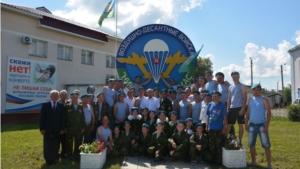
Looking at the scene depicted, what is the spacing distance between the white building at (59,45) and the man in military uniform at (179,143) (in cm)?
762

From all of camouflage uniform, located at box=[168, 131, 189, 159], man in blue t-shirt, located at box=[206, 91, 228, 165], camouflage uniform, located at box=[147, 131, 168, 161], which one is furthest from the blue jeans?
camouflage uniform, located at box=[147, 131, 168, 161]

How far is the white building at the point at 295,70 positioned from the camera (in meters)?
26.4

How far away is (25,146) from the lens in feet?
28.1

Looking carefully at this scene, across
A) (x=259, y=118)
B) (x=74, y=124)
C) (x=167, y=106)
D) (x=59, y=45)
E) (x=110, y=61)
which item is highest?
(x=59, y=45)

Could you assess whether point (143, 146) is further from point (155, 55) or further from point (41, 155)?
point (155, 55)

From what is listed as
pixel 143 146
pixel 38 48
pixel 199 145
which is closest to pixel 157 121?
pixel 143 146

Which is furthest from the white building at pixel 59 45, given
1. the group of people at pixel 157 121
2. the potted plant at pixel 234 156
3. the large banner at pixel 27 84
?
the potted plant at pixel 234 156

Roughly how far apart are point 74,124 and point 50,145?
0.68 metres

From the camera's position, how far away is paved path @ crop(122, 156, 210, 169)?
19.8 ft

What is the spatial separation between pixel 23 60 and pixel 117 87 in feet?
34.4

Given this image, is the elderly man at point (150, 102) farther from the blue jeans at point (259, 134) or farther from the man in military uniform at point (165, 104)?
the blue jeans at point (259, 134)

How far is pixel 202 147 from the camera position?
623 cm

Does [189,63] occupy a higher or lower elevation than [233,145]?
higher

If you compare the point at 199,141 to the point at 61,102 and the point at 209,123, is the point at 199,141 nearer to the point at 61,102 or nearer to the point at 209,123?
the point at 209,123
